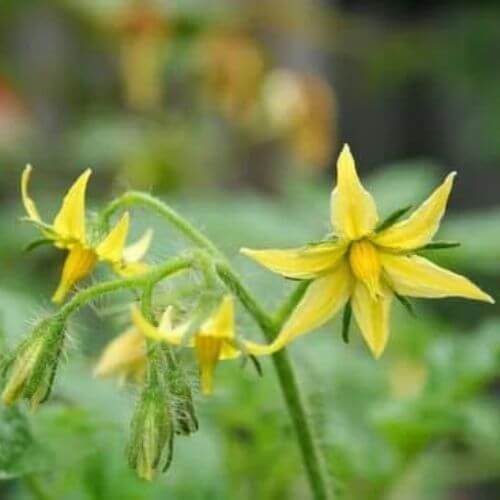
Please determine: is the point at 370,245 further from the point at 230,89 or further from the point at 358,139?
the point at 358,139

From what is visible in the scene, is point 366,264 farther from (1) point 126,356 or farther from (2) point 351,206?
(1) point 126,356

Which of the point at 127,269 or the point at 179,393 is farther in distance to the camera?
the point at 127,269

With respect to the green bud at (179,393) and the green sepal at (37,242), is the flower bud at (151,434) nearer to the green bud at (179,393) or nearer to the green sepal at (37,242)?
the green bud at (179,393)

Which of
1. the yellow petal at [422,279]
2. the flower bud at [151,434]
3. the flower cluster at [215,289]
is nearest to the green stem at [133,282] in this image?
the flower cluster at [215,289]

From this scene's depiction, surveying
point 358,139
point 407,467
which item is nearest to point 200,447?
point 407,467

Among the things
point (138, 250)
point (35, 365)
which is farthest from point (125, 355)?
point (35, 365)
